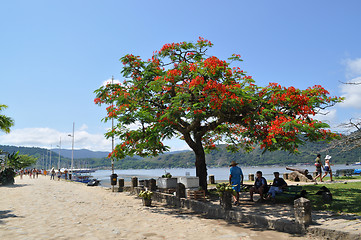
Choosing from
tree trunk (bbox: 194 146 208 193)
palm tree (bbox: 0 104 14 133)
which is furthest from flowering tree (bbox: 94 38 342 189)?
palm tree (bbox: 0 104 14 133)

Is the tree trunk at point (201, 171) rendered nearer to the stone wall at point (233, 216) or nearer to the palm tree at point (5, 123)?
the stone wall at point (233, 216)

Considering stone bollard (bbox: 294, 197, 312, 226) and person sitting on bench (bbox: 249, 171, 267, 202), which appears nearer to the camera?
stone bollard (bbox: 294, 197, 312, 226)

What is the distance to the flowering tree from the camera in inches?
431

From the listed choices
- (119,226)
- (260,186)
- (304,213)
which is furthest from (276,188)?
(119,226)

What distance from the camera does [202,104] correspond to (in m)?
11.6

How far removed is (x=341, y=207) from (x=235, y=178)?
403cm

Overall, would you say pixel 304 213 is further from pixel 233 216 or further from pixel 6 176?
pixel 6 176

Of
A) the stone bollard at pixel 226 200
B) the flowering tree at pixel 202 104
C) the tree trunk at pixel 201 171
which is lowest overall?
the stone bollard at pixel 226 200

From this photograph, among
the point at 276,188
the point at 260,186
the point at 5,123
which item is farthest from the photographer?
the point at 5,123

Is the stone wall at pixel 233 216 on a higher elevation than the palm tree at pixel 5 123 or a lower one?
lower

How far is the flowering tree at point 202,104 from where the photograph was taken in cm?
1095

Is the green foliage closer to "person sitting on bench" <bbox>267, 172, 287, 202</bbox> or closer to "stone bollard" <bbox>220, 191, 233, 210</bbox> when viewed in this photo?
"stone bollard" <bbox>220, 191, 233, 210</bbox>

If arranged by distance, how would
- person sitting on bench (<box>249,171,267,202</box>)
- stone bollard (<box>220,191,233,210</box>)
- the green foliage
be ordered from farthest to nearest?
the green foliage → person sitting on bench (<box>249,171,267,202</box>) → stone bollard (<box>220,191,233,210</box>)

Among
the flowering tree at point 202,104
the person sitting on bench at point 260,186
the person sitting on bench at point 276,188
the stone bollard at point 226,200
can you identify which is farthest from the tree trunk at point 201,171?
the stone bollard at point 226,200
